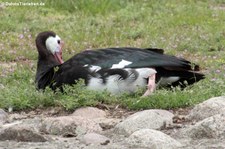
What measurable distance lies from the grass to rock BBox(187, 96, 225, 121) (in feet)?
2.20

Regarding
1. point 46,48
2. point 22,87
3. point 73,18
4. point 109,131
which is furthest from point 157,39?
point 109,131

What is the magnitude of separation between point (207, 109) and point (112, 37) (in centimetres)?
712

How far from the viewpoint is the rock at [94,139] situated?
6109 millimetres

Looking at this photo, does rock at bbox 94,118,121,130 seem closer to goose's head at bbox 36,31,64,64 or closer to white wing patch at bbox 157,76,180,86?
white wing patch at bbox 157,76,180,86

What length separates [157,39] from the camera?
45.0ft

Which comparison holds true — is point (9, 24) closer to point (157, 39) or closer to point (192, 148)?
point (157, 39)

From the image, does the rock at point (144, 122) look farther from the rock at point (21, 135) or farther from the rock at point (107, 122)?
the rock at point (21, 135)

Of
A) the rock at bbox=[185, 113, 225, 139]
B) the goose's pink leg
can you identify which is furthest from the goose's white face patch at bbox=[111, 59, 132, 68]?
the rock at bbox=[185, 113, 225, 139]

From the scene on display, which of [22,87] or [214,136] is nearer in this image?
[214,136]

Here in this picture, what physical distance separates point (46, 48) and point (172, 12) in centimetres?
755

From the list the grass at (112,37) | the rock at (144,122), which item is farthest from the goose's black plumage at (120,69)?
the rock at (144,122)

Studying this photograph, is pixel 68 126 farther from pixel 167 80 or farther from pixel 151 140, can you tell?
pixel 167 80

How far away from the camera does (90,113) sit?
759 centimetres

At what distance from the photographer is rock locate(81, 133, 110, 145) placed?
6109mm
